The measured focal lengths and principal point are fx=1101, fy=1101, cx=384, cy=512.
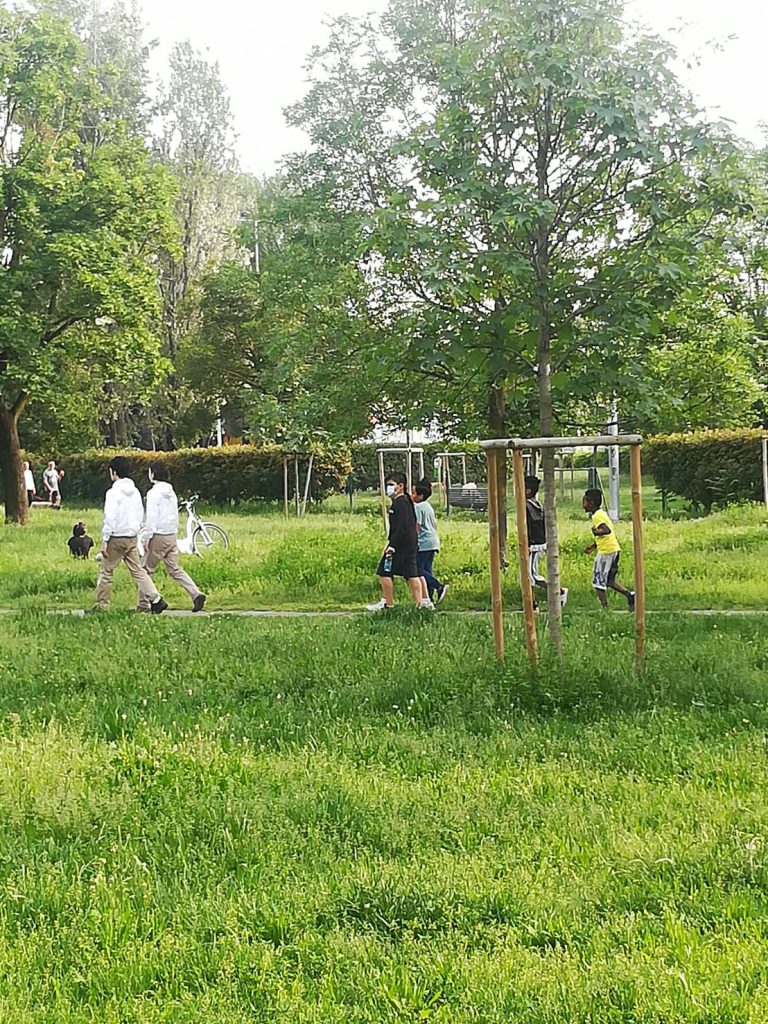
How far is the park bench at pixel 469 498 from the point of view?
99.7 feet

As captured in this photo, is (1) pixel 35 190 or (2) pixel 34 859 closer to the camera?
(2) pixel 34 859

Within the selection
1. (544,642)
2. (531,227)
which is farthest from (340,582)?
(531,227)

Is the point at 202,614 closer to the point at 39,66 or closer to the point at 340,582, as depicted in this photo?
the point at 340,582

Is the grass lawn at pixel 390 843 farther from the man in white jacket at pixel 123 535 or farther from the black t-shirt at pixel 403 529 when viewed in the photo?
the man in white jacket at pixel 123 535

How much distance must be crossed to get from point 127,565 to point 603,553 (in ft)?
17.4

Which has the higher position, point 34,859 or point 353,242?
point 353,242

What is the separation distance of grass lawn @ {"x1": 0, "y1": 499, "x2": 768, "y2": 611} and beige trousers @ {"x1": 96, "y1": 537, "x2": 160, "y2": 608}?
1.87ft

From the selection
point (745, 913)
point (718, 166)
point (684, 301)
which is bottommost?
point (745, 913)

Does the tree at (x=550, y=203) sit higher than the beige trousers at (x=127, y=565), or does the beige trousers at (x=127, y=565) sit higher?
the tree at (x=550, y=203)

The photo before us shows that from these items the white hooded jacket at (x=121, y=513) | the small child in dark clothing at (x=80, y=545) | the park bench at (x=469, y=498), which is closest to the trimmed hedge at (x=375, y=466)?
the park bench at (x=469, y=498)

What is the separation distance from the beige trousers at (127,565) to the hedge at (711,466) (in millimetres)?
16175

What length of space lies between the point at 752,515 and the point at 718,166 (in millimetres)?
13016

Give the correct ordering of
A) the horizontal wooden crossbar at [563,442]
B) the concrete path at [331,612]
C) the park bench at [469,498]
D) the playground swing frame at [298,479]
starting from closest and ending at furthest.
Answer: the horizontal wooden crossbar at [563,442]
the concrete path at [331,612]
the playground swing frame at [298,479]
the park bench at [469,498]

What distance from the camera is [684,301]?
960 centimetres
